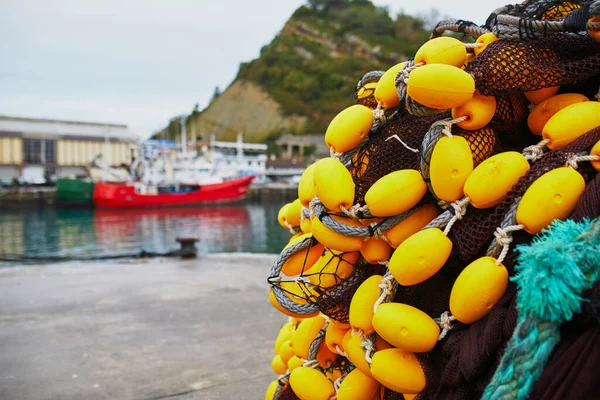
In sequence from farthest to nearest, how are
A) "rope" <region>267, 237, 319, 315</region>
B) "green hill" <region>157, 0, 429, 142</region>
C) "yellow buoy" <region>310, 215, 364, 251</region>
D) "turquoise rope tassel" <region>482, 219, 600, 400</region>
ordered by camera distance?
"green hill" <region>157, 0, 429, 142</region>, "rope" <region>267, 237, 319, 315</region>, "yellow buoy" <region>310, 215, 364, 251</region>, "turquoise rope tassel" <region>482, 219, 600, 400</region>

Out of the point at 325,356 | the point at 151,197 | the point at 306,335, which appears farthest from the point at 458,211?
the point at 151,197

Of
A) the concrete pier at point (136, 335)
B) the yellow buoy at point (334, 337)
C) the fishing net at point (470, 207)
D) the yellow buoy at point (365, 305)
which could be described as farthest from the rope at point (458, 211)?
the concrete pier at point (136, 335)

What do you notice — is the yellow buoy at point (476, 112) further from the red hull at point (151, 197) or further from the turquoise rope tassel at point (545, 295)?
the red hull at point (151, 197)

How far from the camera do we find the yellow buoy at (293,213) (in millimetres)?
2652

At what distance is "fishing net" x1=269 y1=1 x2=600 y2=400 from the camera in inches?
56.7

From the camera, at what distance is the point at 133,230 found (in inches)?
1191

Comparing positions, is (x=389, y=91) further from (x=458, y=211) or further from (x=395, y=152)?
(x=458, y=211)

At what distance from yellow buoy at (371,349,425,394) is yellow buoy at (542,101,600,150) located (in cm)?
81

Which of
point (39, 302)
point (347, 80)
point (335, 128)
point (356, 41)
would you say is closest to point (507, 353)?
point (335, 128)

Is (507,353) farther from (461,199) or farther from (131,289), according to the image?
→ (131,289)

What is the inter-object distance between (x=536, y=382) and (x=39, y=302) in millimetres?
5781

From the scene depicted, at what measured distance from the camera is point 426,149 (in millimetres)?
1662

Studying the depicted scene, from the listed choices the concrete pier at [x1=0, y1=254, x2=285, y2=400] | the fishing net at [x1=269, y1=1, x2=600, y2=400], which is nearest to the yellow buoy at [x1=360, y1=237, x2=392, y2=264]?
the fishing net at [x1=269, y1=1, x2=600, y2=400]

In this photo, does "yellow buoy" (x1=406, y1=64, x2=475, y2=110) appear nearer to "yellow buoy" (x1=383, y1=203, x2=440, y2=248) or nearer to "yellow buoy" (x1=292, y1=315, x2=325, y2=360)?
"yellow buoy" (x1=383, y1=203, x2=440, y2=248)
